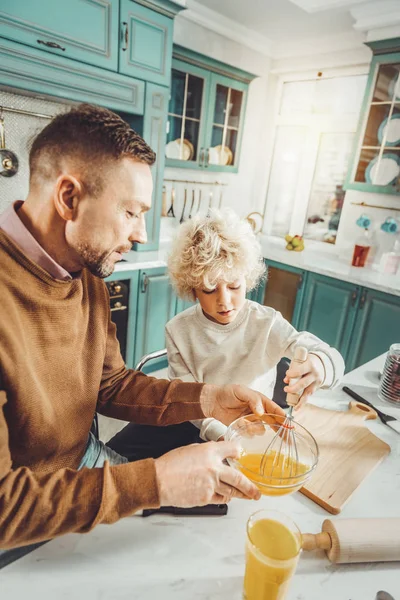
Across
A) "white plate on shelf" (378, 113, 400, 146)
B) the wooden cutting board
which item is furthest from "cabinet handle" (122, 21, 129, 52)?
the wooden cutting board

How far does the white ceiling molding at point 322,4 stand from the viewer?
272 cm

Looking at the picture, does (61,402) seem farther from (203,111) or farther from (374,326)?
(203,111)

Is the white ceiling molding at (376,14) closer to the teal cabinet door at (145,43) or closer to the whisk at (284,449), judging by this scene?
the teal cabinet door at (145,43)

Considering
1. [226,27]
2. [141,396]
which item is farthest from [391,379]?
[226,27]

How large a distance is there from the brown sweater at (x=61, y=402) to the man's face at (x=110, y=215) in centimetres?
11

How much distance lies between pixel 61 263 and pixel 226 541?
727 mm

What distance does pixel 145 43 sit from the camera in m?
2.45

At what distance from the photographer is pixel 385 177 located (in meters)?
3.06

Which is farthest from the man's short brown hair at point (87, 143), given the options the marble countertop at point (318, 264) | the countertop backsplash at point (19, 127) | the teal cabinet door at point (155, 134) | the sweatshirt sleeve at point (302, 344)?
the teal cabinet door at point (155, 134)

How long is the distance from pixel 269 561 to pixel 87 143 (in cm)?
88

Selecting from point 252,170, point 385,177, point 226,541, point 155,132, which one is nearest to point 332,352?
point 226,541

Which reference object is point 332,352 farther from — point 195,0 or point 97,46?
point 195,0

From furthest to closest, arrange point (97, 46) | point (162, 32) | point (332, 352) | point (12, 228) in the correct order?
point (162, 32) < point (97, 46) < point (332, 352) < point (12, 228)

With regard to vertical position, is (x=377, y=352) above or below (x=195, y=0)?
below
